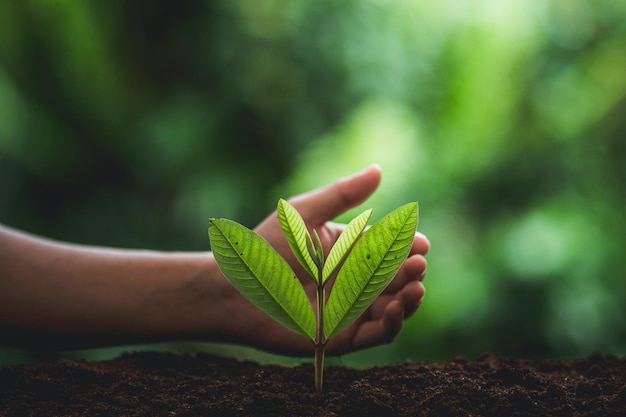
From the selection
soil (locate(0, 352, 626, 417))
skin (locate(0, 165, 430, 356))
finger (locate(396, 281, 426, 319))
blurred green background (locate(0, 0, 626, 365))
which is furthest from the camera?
blurred green background (locate(0, 0, 626, 365))

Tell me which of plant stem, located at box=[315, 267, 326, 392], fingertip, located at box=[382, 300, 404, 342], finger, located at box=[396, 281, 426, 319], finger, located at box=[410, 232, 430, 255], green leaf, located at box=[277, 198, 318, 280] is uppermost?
finger, located at box=[410, 232, 430, 255]

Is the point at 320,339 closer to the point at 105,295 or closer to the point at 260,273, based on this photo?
the point at 260,273

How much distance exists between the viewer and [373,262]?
0.72 meters

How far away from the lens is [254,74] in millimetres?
2838

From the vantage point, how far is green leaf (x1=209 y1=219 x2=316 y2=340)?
716 millimetres

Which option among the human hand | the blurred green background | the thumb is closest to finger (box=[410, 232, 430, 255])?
the human hand

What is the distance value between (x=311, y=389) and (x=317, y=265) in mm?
138

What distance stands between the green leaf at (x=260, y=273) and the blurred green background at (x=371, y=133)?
5.65 ft

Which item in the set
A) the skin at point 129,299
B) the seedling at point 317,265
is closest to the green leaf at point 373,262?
the seedling at point 317,265

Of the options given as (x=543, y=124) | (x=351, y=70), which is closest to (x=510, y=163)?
(x=543, y=124)

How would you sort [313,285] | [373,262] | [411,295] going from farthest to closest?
[313,285]
[411,295]
[373,262]

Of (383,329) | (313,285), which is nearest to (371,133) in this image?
(313,285)

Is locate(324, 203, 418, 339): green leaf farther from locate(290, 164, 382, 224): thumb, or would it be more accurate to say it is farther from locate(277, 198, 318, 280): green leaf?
locate(290, 164, 382, 224): thumb

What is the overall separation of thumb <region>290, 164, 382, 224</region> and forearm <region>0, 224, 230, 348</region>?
→ 189 millimetres
